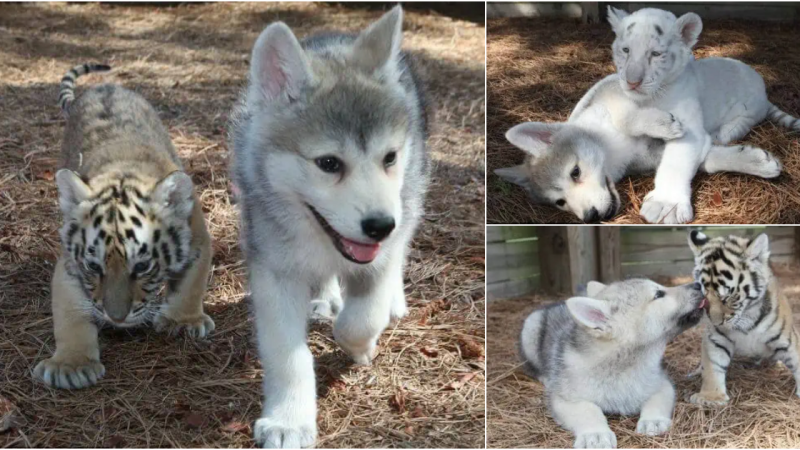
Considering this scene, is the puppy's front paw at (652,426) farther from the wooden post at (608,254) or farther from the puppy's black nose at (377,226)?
the puppy's black nose at (377,226)

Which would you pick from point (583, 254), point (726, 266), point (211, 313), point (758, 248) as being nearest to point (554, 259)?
point (583, 254)

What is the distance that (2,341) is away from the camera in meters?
4.30

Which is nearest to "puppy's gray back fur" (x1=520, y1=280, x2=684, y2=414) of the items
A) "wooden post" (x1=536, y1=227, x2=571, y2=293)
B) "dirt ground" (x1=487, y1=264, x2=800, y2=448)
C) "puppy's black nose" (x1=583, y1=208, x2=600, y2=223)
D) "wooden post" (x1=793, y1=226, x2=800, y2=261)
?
"dirt ground" (x1=487, y1=264, x2=800, y2=448)

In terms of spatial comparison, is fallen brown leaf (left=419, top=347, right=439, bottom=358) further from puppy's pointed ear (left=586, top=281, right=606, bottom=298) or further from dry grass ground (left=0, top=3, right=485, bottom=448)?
puppy's pointed ear (left=586, top=281, right=606, bottom=298)

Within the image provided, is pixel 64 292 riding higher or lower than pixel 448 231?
higher

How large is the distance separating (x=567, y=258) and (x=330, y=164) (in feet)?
8.58

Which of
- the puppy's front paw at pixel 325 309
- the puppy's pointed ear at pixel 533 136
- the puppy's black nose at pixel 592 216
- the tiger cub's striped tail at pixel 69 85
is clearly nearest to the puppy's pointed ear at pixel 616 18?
the puppy's pointed ear at pixel 533 136

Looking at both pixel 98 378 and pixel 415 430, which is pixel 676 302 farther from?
pixel 98 378

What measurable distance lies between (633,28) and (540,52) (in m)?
0.48

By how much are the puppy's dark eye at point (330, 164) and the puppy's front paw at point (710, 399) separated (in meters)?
2.14

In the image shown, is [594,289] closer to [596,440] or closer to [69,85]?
[596,440]

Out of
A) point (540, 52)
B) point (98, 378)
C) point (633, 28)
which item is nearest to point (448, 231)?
point (540, 52)

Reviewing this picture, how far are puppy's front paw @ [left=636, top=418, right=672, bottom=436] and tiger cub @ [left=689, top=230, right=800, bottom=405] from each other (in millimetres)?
488

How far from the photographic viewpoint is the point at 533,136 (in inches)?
155
